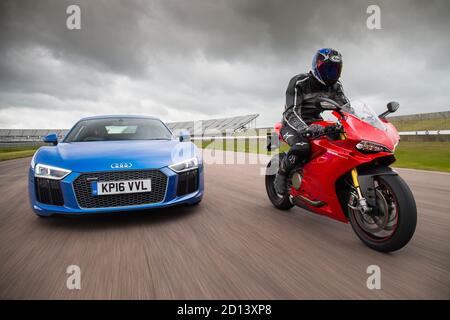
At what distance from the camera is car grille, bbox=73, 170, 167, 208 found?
2.81 metres

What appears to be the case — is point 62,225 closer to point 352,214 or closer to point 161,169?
point 161,169

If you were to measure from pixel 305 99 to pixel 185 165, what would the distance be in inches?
59.8

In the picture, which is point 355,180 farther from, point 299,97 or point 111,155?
point 111,155

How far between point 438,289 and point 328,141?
55.1 inches

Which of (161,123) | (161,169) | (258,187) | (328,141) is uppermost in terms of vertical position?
(161,123)

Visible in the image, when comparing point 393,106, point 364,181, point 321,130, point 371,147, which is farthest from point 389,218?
point 393,106

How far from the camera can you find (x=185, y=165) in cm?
324

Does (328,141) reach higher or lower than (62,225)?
higher

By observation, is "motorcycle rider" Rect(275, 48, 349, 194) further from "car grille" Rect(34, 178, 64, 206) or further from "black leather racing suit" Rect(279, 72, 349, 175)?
"car grille" Rect(34, 178, 64, 206)

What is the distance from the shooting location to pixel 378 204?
89.5 inches

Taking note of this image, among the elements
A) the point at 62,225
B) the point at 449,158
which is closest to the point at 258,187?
the point at 62,225

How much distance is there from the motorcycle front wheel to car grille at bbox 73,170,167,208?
6.08 feet

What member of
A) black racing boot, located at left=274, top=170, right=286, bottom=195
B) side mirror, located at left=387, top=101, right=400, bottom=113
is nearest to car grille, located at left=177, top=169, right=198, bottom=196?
black racing boot, located at left=274, top=170, right=286, bottom=195

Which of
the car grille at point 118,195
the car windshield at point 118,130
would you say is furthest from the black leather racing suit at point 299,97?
the car windshield at point 118,130
